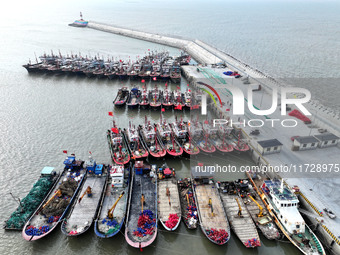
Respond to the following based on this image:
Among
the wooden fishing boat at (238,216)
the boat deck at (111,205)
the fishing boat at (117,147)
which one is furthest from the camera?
the fishing boat at (117,147)

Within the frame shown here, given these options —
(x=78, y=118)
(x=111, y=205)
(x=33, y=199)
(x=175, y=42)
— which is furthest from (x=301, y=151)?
(x=175, y=42)

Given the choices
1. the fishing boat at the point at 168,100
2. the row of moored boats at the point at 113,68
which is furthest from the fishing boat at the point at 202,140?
the row of moored boats at the point at 113,68

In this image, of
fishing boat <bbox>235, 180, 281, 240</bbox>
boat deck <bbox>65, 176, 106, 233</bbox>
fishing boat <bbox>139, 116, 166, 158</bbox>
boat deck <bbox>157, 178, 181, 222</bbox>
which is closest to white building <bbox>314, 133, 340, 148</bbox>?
fishing boat <bbox>235, 180, 281, 240</bbox>

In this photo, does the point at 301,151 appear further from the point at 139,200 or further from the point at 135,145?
the point at 135,145

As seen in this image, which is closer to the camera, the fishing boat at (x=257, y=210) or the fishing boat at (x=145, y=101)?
the fishing boat at (x=257, y=210)

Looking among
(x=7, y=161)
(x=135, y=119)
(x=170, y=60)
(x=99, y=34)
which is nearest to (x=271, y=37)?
(x=170, y=60)

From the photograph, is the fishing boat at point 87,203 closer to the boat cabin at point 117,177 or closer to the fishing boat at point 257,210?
the boat cabin at point 117,177

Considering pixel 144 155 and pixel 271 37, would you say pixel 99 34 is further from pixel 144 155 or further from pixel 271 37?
pixel 144 155

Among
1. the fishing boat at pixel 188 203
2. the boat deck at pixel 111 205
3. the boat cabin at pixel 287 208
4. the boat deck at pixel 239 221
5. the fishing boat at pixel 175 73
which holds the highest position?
the fishing boat at pixel 175 73
